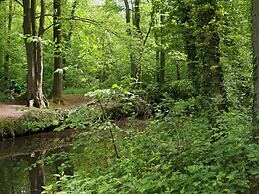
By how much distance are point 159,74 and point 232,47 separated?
57.7ft

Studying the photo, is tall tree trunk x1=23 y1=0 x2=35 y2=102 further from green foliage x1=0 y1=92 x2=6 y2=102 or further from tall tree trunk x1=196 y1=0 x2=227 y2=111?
tall tree trunk x1=196 y1=0 x2=227 y2=111

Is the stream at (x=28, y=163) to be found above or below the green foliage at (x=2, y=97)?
below

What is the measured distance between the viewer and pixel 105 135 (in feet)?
20.3

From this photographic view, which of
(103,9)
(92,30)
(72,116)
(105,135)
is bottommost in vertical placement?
(105,135)

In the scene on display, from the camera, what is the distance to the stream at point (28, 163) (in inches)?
338

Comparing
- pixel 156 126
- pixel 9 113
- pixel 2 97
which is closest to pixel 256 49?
pixel 156 126

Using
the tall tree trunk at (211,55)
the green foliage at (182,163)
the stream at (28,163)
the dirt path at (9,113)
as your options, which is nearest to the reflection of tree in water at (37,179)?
the stream at (28,163)

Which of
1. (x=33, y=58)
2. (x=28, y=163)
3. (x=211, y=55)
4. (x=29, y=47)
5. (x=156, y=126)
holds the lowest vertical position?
(x=28, y=163)

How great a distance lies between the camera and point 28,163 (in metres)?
11.0

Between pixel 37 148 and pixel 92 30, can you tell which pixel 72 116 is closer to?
pixel 37 148

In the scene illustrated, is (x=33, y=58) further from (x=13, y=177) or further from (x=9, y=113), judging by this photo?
(x=13, y=177)

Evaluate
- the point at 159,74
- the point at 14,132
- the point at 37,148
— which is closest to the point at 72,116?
the point at 37,148

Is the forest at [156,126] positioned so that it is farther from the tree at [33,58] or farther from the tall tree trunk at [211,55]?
the tree at [33,58]

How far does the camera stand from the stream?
859 cm
